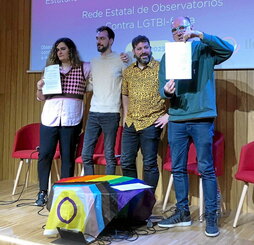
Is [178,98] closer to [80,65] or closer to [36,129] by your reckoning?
[80,65]

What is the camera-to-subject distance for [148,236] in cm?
263

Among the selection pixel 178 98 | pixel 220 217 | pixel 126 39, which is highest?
pixel 126 39

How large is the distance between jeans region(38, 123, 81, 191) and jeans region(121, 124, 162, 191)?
510 millimetres

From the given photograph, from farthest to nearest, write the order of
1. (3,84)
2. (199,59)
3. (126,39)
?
(3,84)
(126,39)
(199,59)

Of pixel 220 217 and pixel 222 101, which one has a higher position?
pixel 222 101

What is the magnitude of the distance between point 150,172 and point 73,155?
75 centimetres

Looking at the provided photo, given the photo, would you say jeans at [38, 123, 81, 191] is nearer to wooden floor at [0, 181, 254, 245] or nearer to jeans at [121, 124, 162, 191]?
wooden floor at [0, 181, 254, 245]

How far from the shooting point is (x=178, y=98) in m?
2.74

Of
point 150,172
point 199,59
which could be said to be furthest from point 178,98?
point 150,172

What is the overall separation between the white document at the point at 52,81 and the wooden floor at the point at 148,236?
1.02m

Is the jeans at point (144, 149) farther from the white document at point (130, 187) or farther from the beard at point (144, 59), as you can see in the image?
the beard at point (144, 59)

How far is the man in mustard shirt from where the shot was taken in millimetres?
3023

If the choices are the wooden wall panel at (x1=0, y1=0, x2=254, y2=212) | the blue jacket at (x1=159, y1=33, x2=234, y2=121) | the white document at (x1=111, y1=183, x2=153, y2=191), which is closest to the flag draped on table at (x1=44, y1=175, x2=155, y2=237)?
the white document at (x1=111, y1=183, x2=153, y2=191)

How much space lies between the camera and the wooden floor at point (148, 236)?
252 cm
